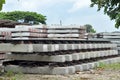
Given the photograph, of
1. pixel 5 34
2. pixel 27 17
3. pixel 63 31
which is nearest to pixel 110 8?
pixel 63 31

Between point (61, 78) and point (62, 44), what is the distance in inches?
51.5

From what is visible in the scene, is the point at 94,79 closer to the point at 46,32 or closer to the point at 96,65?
the point at 96,65

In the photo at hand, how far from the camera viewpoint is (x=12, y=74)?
9258 millimetres

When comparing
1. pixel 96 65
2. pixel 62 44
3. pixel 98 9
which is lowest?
pixel 96 65

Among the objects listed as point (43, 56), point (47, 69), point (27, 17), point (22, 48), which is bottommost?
point (47, 69)

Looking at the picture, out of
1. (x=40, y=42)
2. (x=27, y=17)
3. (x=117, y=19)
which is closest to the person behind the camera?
(x=40, y=42)

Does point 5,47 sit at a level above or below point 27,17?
below

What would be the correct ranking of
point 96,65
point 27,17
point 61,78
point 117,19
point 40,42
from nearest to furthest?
point 61,78, point 40,42, point 96,65, point 117,19, point 27,17

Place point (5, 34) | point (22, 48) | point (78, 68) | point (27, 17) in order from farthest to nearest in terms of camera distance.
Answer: point (27, 17) < point (5, 34) < point (78, 68) < point (22, 48)

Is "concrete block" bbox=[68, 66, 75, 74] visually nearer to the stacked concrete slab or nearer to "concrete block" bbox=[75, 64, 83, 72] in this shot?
the stacked concrete slab

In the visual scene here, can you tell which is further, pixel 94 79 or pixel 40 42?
pixel 40 42

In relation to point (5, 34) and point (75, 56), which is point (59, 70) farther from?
point (5, 34)

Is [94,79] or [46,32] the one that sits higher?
[46,32]

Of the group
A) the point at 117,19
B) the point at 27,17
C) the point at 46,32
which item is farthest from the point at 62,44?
the point at 27,17
